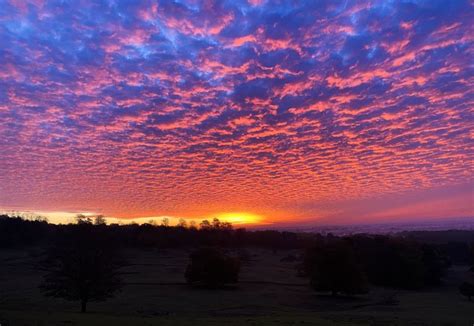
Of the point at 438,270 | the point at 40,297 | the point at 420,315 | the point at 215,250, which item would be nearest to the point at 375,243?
the point at 438,270

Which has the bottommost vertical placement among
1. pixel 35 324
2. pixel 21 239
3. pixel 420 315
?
pixel 420 315

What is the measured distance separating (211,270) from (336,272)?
834 inches

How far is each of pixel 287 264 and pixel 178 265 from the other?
33918 mm

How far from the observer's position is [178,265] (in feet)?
368

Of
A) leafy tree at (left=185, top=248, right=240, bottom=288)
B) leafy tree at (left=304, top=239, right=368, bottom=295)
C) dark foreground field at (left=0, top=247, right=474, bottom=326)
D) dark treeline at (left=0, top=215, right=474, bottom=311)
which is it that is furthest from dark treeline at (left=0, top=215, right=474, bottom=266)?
leafy tree at (left=185, top=248, right=240, bottom=288)

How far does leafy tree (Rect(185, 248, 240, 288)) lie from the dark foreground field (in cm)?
233

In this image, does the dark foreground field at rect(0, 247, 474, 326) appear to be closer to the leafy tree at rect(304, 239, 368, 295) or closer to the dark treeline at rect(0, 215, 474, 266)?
the leafy tree at rect(304, 239, 368, 295)

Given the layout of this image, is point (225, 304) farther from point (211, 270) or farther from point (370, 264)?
point (370, 264)

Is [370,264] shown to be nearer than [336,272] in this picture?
No

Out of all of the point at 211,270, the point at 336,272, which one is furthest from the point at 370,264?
the point at 211,270

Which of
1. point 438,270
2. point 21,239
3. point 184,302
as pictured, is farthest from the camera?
point 21,239

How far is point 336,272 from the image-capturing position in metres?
71.6

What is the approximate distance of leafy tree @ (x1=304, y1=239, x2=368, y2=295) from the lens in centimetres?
7038

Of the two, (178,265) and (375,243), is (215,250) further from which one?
(375,243)
